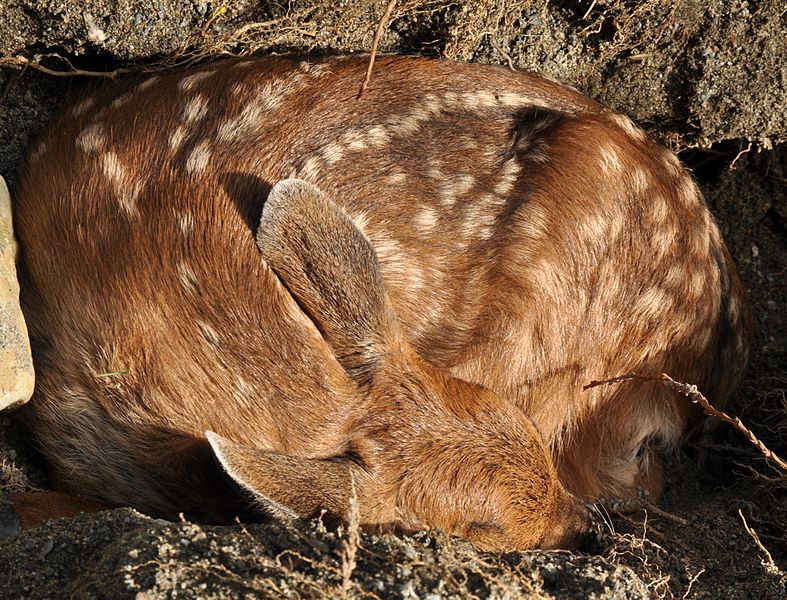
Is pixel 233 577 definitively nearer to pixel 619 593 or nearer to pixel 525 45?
pixel 619 593

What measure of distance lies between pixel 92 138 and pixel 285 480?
1.71 meters

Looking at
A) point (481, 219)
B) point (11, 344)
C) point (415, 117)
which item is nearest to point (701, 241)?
point (481, 219)

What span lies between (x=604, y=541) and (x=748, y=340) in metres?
1.47

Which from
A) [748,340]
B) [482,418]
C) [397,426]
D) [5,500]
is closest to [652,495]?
[748,340]

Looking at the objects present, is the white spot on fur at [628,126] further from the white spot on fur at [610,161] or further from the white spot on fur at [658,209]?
the white spot on fur at [658,209]

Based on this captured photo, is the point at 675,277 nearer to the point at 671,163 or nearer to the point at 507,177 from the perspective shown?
the point at 671,163

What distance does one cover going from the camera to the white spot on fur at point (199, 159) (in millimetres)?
3465

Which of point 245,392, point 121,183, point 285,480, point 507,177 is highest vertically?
point 507,177

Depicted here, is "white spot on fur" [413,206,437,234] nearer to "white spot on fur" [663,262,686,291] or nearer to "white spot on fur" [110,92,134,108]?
"white spot on fur" [663,262,686,291]

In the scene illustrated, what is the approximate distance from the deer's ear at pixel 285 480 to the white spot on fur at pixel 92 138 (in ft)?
4.63

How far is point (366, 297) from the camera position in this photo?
10.4ft

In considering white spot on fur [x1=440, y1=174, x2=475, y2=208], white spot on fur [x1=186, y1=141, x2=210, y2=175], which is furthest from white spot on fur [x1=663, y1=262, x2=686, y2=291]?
white spot on fur [x1=186, y1=141, x2=210, y2=175]

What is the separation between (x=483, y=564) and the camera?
9.02 ft

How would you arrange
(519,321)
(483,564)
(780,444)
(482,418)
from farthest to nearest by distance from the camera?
(780,444), (519,321), (482,418), (483,564)
